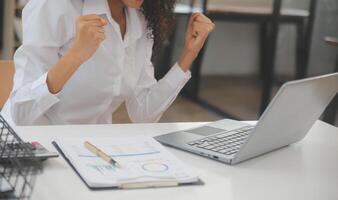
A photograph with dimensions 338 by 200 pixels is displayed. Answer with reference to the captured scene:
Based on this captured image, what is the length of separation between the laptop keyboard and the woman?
332mm

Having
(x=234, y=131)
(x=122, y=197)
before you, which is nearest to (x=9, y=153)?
(x=122, y=197)

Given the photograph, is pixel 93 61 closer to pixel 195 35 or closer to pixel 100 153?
pixel 195 35

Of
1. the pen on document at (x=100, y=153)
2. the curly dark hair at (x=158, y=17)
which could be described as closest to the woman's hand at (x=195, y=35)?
the curly dark hair at (x=158, y=17)

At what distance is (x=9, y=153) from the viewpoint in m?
0.96

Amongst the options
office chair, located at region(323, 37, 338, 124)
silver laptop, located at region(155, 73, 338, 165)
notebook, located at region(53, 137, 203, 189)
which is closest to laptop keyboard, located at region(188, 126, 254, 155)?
silver laptop, located at region(155, 73, 338, 165)

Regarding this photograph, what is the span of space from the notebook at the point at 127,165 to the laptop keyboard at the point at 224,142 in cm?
10

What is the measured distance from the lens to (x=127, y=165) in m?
1.03

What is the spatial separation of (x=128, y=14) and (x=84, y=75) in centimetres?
26

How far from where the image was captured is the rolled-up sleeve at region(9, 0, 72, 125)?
4.77 feet

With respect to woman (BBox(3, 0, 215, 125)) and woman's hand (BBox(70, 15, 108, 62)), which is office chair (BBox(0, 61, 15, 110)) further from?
woman's hand (BBox(70, 15, 108, 62))

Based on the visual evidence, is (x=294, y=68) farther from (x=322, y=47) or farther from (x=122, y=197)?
(x=122, y=197)

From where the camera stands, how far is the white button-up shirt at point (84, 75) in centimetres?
146

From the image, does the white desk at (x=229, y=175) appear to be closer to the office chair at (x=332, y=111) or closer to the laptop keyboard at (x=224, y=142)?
the laptop keyboard at (x=224, y=142)

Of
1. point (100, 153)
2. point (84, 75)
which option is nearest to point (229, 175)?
point (100, 153)
